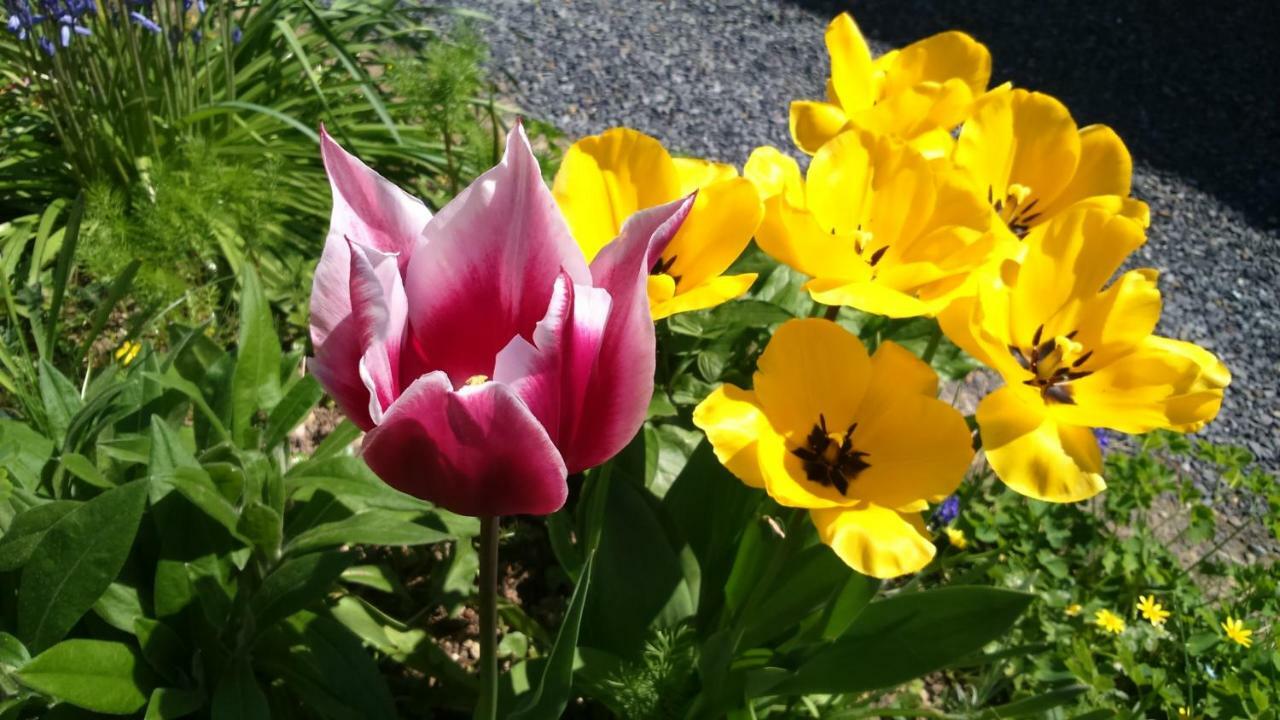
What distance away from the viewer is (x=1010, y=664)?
71.6 inches

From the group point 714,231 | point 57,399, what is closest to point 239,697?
point 57,399

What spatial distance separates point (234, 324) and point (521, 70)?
2.30m

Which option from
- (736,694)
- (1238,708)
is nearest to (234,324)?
(736,694)

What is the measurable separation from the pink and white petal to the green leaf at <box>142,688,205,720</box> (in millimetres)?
726

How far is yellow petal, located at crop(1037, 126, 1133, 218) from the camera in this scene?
1.24 meters

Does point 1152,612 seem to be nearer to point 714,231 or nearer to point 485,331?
point 714,231

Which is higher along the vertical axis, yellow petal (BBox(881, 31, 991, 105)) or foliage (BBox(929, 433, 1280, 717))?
yellow petal (BBox(881, 31, 991, 105))

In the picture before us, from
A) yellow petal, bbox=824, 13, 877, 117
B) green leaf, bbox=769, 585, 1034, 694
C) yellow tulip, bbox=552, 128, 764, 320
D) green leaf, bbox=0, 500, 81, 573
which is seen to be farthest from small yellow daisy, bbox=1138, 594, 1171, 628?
green leaf, bbox=0, 500, 81, 573

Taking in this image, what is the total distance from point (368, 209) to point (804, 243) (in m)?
0.49

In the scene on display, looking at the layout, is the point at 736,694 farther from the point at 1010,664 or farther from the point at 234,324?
the point at 234,324

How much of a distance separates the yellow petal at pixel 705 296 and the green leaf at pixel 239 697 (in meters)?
0.72

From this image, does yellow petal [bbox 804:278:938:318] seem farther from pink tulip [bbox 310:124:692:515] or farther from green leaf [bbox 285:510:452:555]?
green leaf [bbox 285:510:452:555]

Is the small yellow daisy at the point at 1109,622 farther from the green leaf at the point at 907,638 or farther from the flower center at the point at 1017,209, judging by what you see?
the flower center at the point at 1017,209

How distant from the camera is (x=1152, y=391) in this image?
3.49 ft
